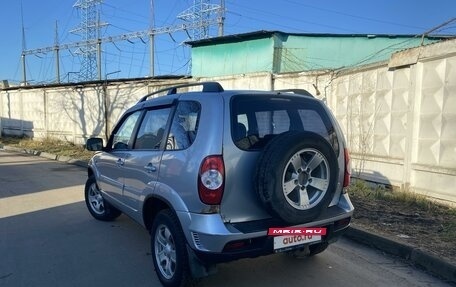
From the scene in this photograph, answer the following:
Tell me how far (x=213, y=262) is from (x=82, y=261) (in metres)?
2.00

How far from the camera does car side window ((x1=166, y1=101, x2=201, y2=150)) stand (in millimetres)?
3580

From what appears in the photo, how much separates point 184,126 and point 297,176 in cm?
112

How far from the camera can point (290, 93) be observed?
12.8 ft

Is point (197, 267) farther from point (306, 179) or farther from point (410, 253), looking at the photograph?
point (410, 253)

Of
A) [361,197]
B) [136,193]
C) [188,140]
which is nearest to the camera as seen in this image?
[188,140]

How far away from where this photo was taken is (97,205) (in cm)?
640

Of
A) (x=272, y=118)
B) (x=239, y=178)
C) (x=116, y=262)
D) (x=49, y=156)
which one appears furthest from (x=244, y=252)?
(x=49, y=156)

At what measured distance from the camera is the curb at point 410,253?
4.11 m

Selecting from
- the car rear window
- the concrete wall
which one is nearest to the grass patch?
the concrete wall

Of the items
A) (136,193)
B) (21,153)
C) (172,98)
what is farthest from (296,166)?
(21,153)

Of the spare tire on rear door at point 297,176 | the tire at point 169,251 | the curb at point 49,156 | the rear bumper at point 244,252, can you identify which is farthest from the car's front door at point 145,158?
the curb at point 49,156

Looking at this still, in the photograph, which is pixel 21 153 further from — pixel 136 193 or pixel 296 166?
pixel 296 166

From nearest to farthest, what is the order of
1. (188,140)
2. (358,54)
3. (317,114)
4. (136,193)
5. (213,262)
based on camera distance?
(213,262)
(188,140)
(317,114)
(136,193)
(358,54)

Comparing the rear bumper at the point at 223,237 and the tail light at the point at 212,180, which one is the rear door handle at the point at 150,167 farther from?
the tail light at the point at 212,180
